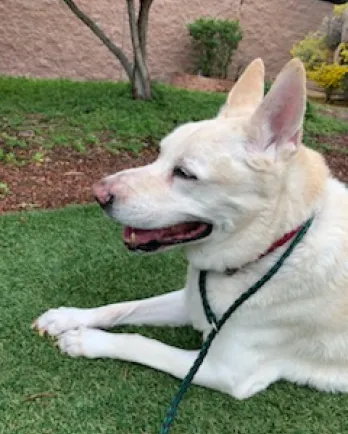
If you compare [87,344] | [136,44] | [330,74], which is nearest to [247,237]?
[87,344]

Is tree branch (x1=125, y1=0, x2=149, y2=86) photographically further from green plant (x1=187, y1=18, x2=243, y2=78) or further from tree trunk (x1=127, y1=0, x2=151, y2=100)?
green plant (x1=187, y1=18, x2=243, y2=78)

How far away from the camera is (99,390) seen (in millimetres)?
2471

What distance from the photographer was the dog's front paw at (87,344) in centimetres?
262

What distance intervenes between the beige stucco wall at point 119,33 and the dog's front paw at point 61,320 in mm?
6503

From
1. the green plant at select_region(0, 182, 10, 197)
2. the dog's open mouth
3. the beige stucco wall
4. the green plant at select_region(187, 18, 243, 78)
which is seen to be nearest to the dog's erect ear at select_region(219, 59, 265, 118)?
the dog's open mouth

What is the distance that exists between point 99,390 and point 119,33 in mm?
7432

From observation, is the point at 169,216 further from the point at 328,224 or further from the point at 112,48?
the point at 112,48

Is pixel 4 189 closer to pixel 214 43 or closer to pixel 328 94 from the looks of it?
pixel 214 43

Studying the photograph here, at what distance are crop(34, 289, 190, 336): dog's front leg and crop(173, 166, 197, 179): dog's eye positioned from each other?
2.48ft

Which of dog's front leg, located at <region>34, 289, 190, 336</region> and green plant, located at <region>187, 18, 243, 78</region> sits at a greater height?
dog's front leg, located at <region>34, 289, 190, 336</region>

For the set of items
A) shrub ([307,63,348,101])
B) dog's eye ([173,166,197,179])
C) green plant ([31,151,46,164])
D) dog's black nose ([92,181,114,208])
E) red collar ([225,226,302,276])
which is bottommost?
shrub ([307,63,348,101])

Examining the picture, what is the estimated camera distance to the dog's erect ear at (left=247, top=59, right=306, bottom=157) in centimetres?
214

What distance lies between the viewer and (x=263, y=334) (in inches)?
98.7

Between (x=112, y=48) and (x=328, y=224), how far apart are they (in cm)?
484
